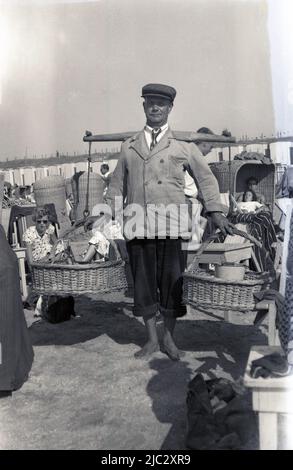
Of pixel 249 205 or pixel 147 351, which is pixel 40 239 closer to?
pixel 147 351

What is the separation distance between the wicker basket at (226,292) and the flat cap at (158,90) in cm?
150

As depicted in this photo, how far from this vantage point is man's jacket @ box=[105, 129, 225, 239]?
13.9 feet

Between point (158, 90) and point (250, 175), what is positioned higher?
point (158, 90)

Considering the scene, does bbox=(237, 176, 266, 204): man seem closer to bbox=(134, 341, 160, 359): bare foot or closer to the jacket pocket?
the jacket pocket

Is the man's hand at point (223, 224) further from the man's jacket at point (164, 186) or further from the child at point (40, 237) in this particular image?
the child at point (40, 237)

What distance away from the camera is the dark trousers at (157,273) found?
436 centimetres

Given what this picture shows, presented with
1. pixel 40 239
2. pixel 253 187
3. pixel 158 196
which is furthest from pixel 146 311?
pixel 253 187

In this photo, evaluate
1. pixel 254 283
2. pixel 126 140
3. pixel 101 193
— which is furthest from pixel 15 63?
pixel 101 193

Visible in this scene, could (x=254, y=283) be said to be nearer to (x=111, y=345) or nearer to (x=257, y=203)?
(x=111, y=345)

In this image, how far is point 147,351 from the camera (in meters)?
4.44

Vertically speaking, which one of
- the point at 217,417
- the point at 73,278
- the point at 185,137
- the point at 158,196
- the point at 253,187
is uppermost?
the point at 185,137

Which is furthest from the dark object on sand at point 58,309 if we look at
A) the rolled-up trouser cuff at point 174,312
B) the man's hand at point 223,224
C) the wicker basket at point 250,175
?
the wicker basket at point 250,175

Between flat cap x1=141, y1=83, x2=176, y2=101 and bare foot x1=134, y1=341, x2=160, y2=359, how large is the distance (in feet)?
6.88

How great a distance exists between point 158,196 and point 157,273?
0.69 metres
